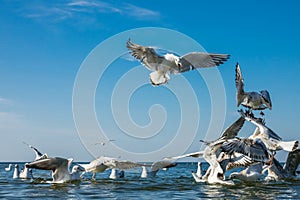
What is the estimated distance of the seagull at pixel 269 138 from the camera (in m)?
16.5

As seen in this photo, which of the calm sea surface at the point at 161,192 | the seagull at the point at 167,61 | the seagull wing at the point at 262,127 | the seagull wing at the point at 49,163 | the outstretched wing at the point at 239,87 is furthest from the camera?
the seagull wing at the point at 262,127

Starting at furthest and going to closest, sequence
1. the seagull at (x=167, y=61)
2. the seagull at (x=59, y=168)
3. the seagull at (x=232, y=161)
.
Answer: the seagull at (x=232, y=161), the seagull at (x=59, y=168), the seagull at (x=167, y=61)

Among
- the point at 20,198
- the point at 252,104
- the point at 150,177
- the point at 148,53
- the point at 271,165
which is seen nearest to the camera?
the point at 20,198

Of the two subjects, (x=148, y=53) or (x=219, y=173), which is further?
(x=219, y=173)

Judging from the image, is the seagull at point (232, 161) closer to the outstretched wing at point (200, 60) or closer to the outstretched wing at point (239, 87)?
the outstretched wing at point (239, 87)

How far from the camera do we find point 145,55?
15.4 metres

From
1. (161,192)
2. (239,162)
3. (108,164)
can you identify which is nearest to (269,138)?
(239,162)

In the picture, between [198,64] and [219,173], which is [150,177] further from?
[198,64]

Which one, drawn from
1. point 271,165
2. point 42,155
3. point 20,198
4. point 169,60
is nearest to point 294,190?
point 271,165

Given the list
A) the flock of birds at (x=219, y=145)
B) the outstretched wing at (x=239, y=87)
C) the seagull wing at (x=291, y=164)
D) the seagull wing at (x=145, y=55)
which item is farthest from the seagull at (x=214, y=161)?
the seagull wing at (x=291, y=164)

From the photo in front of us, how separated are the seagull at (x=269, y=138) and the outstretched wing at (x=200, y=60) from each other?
2.42 meters

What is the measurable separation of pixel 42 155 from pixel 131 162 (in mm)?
4630

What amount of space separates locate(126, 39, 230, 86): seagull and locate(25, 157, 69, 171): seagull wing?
4.07m

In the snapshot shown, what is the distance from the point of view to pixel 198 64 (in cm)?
1588
